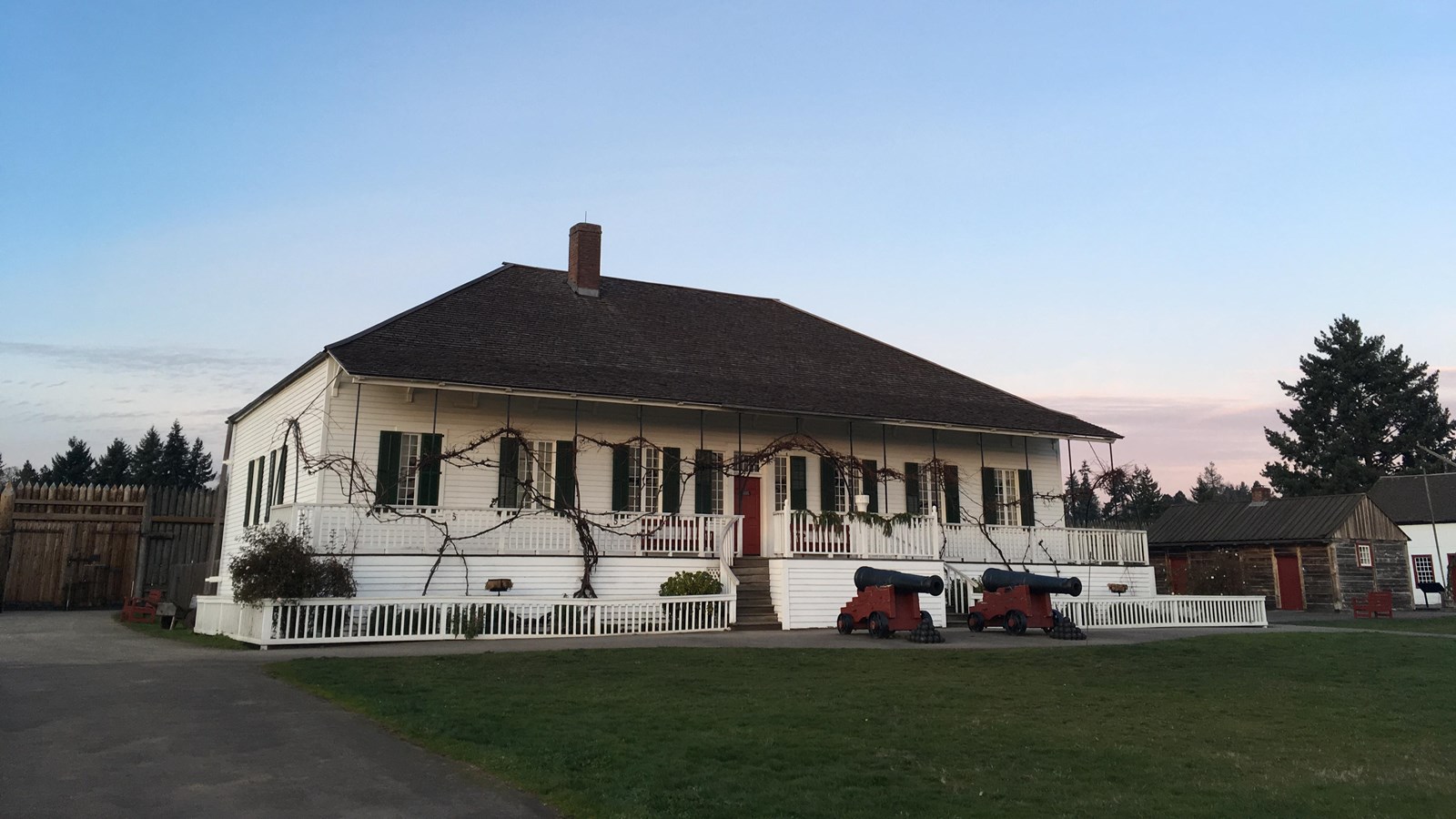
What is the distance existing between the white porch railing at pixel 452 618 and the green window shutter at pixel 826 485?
18.6 feet

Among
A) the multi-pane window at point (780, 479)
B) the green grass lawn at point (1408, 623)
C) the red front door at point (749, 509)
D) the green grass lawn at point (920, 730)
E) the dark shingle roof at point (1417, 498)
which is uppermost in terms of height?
the dark shingle roof at point (1417, 498)

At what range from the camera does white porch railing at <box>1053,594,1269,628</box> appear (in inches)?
870

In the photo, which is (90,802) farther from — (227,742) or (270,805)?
(227,742)

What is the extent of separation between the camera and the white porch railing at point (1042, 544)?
78.4 ft

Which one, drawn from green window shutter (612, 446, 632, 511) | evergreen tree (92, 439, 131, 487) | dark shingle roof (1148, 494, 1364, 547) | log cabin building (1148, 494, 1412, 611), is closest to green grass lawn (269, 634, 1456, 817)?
green window shutter (612, 446, 632, 511)

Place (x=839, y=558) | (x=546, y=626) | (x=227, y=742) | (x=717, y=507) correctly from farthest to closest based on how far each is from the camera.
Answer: (x=717, y=507), (x=839, y=558), (x=546, y=626), (x=227, y=742)

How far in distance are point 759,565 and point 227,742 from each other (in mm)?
14538

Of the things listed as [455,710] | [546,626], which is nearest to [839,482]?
[546,626]

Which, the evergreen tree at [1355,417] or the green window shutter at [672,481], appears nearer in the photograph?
the green window shutter at [672,481]

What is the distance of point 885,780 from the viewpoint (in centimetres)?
727

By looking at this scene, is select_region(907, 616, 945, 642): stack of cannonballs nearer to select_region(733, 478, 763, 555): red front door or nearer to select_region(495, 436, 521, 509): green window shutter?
select_region(733, 478, 763, 555): red front door

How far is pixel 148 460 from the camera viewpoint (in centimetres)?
5881

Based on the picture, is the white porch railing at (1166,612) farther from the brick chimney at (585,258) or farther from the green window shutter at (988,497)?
the brick chimney at (585,258)

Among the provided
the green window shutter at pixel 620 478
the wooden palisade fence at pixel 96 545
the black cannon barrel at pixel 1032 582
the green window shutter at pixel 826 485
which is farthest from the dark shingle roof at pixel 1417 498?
the wooden palisade fence at pixel 96 545
